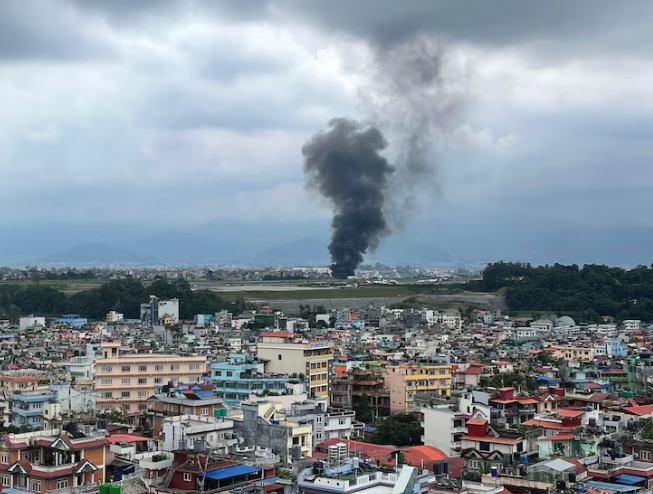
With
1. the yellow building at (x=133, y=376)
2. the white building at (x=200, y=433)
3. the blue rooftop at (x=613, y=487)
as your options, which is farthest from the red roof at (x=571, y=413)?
the yellow building at (x=133, y=376)

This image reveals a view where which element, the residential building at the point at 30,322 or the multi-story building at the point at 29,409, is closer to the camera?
the multi-story building at the point at 29,409

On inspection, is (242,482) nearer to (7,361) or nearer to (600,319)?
(7,361)

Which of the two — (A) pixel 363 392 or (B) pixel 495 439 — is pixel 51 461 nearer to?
Answer: (B) pixel 495 439

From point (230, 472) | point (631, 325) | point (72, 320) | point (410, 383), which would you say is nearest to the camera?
point (230, 472)

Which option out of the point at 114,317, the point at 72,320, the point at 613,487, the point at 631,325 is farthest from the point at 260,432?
the point at 114,317

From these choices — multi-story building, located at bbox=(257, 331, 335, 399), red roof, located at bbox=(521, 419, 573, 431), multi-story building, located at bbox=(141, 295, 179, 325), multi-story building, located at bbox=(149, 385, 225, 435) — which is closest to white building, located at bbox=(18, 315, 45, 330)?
multi-story building, located at bbox=(141, 295, 179, 325)

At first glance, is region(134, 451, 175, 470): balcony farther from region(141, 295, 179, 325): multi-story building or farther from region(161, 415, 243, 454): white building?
region(141, 295, 179, 325): multi-story building

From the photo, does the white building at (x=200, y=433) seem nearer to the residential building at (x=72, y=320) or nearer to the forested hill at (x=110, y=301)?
the residential building at (x=72, y=320)
